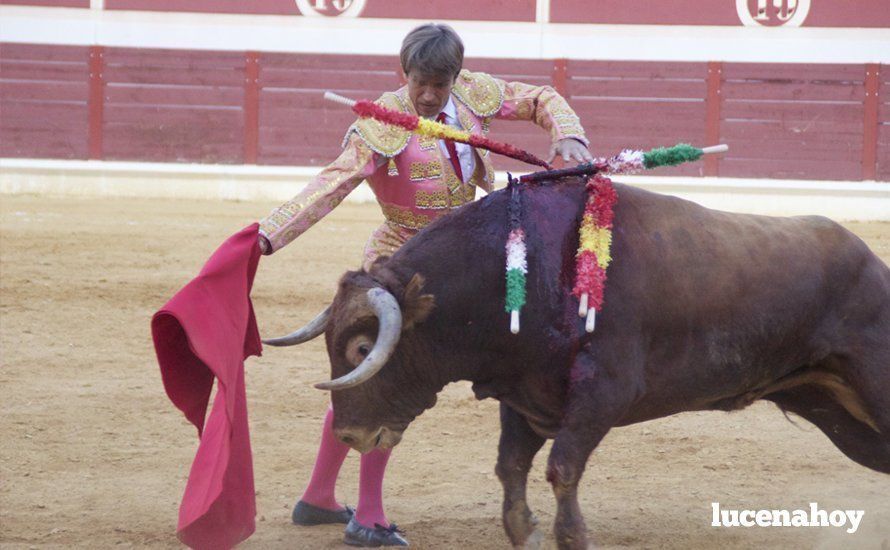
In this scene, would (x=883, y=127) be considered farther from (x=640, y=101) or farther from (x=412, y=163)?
(x=412, y=163)

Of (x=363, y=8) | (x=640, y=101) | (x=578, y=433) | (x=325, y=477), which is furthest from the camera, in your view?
(x=363, y=8)

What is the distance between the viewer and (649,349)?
9.18 ft

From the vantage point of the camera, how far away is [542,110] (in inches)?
127

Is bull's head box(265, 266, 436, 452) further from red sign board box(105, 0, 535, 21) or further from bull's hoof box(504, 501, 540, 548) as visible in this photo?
red sign board box(105, 0, 535, 21)

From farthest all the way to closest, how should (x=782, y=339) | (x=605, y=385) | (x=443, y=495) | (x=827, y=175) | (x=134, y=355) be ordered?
(x=827, y=175), (x=134, y=355), (x=443, y=495), (x=782, y=339), (x=605, y=385)

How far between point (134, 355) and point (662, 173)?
6924mm

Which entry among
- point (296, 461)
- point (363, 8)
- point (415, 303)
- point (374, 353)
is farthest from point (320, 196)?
point (363, 8)

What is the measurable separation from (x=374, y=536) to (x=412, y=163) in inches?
37.1

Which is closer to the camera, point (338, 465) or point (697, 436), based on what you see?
point (338, 465)

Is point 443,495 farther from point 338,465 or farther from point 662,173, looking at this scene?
point 662,173

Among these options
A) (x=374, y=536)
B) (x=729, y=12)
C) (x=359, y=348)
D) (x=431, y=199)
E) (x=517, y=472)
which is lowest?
(x=374, y=536)

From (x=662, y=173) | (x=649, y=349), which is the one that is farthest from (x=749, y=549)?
(x=662, y=173)

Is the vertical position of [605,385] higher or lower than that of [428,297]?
lower

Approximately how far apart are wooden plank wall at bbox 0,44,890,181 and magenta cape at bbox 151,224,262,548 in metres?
8.03
